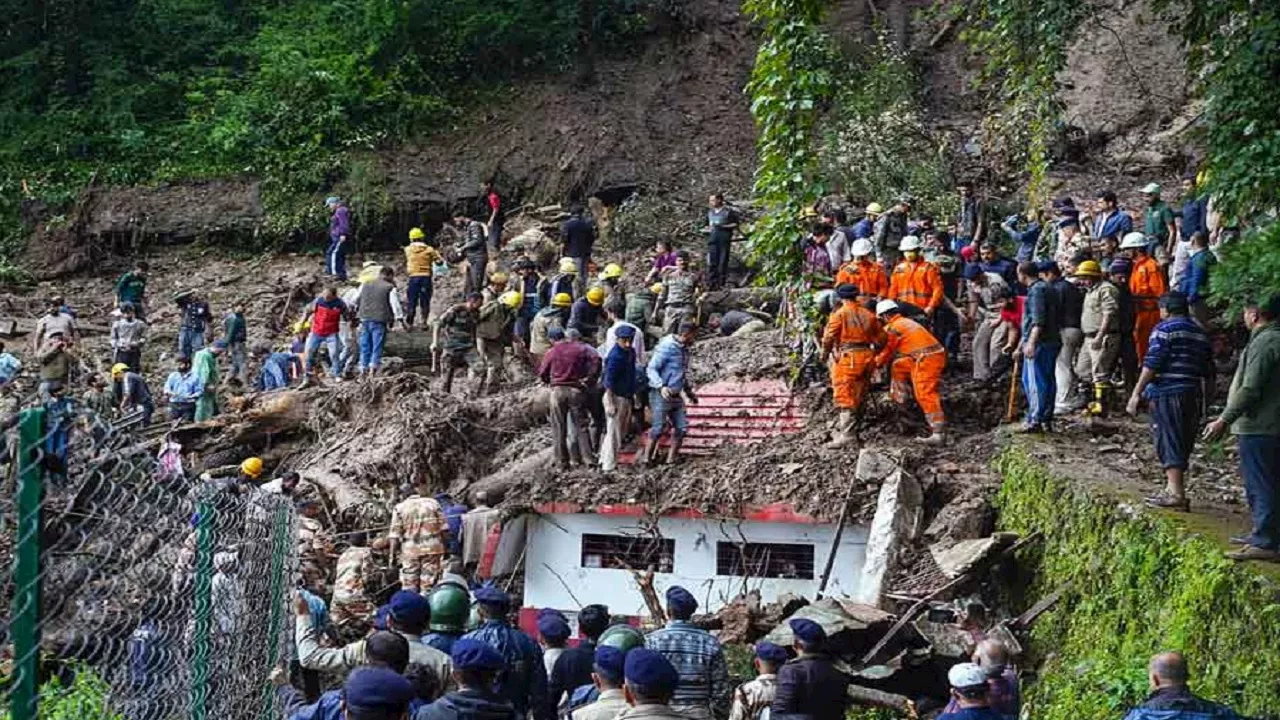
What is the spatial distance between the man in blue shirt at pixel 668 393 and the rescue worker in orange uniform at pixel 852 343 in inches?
68.1

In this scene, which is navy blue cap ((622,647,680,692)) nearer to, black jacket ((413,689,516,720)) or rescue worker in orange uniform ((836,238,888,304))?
black jacket ((413,689,516,720))

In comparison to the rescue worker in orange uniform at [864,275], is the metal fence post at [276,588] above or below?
below

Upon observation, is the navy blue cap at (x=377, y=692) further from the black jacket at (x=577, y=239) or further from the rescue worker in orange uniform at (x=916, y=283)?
the black jacket at (x=577, y=239)

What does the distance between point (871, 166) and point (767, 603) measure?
42.9ft

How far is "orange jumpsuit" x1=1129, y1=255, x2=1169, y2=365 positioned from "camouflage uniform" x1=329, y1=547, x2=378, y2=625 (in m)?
8.43

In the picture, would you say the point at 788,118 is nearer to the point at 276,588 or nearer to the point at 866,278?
the point at 866,278

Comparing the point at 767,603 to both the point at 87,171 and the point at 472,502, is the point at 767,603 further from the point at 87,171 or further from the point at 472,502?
the point at 87,171

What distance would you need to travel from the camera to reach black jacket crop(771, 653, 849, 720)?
324 inches

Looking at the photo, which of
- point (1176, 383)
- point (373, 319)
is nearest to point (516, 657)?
point (1176, 383)

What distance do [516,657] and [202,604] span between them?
115 inches

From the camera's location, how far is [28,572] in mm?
3928

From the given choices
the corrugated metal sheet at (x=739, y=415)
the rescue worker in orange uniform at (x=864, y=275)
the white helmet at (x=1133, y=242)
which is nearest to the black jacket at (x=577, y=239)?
the corrugated metal sheet at (x=739, y=415)

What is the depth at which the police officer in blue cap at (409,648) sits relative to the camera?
298 inches

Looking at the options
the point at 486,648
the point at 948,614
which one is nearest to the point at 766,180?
the point at 948,614
